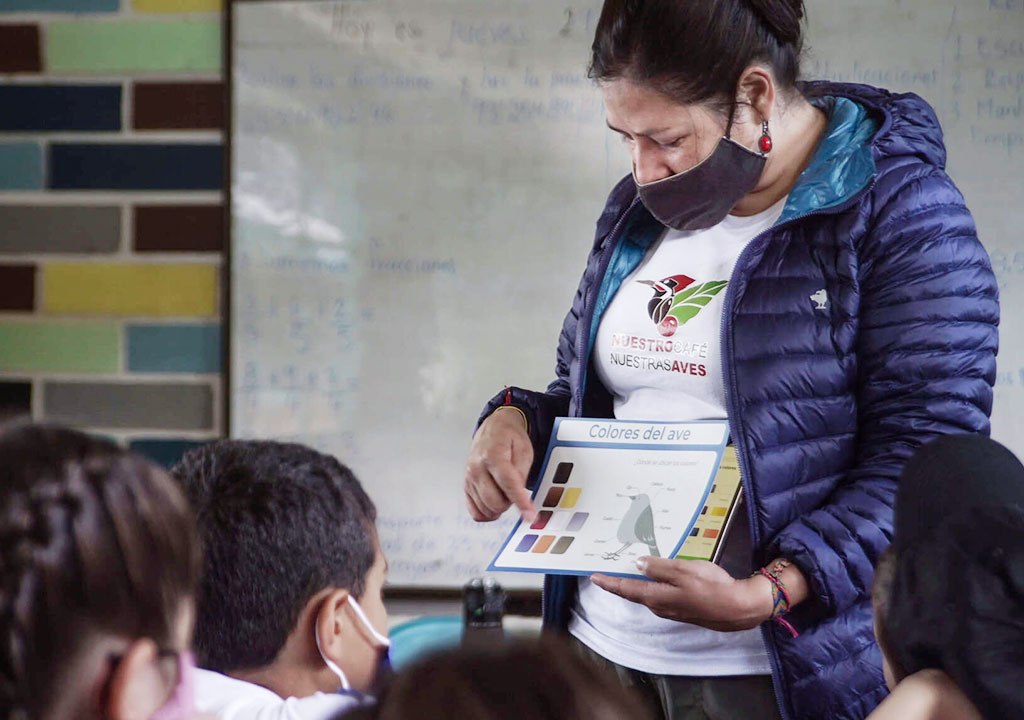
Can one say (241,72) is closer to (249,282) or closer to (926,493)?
(249,282)

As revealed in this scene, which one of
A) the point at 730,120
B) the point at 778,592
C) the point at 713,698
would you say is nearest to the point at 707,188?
the point at 730,120

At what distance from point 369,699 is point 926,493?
600 millimetres

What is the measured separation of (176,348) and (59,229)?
458mm

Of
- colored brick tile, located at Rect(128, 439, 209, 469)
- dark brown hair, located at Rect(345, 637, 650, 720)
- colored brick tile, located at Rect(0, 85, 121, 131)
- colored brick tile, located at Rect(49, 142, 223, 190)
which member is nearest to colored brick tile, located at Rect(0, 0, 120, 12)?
colored brick tile, located at Rect(0, 85, 121, 131)

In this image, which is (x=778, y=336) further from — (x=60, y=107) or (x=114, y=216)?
(x=60, y=107)

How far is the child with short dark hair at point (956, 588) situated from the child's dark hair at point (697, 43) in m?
0.49

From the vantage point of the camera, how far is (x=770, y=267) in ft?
3.90

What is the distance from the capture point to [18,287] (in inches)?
109

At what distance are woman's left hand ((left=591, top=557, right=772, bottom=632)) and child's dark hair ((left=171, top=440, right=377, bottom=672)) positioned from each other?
32 centimetres

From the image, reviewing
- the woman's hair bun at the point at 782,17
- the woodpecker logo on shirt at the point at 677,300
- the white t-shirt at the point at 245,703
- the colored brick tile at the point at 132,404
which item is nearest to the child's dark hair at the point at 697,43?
the woman's hair bun at the point at 782,17

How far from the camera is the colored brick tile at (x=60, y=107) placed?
272 cm

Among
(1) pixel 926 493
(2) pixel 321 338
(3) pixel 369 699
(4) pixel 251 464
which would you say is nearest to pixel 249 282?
(2) pixel 321 338

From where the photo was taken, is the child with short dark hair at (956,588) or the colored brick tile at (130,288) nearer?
the child with short dark hair at (956,588)

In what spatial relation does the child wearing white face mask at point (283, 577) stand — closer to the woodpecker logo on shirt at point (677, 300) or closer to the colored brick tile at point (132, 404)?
the woodpecker logo on shirt at point (677, 300)
